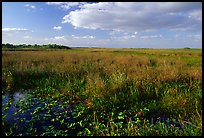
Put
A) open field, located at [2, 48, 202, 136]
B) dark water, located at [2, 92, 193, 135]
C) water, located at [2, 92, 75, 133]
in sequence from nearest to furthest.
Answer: open field, located at [2, 48, 202, 136], dark water, located at [2, 92, 193, 135], water, located at [2, 92, 75, 133]

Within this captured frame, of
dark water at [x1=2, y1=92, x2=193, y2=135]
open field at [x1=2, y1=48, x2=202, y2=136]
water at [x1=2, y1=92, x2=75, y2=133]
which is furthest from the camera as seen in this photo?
water at [x1=2, y1=92, x2=75, y2=133]

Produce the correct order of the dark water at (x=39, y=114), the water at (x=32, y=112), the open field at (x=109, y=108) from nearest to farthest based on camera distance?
the open field at (x=109, y=108) < the dark water at (x=39, y=114) < the water at (x=32, y=112)

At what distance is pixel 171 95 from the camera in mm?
6922

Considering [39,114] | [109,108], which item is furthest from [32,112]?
[109,108]

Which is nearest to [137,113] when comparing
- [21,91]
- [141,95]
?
[141,95]

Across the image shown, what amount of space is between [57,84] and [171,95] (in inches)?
193

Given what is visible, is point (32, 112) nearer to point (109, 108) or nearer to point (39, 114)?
point (39, 114)

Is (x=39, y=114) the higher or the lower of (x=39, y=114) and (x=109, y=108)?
the lower

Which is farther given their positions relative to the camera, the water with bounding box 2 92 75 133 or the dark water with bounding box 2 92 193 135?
the water with bounding box 2 92 75 133

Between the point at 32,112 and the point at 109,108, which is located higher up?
the point at 109,108

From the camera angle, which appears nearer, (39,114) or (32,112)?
(39,114)

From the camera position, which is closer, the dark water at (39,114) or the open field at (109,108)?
the open field at (109,108)

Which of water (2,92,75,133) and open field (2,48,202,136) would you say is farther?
water (2,92,75,133)

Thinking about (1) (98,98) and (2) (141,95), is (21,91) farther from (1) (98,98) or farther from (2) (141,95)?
(2) (141,95)
